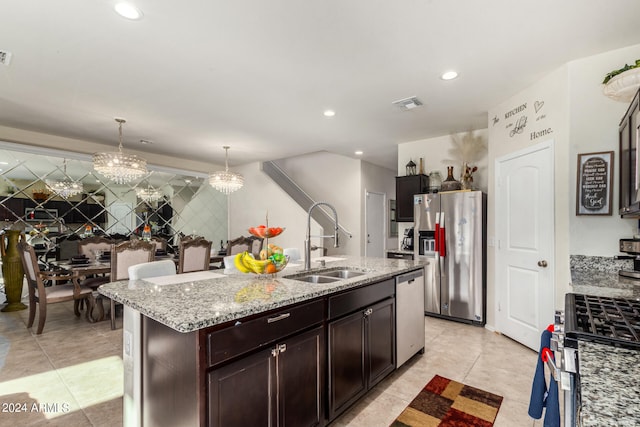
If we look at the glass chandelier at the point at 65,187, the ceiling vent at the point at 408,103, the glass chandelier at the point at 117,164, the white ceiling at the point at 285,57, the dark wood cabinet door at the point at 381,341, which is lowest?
the dark wood cabinet door at the point at 381,341

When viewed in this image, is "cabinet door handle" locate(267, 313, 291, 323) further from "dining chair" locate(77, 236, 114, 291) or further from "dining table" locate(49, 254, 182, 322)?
"dining chair" locate(77, 236, 114, 291)

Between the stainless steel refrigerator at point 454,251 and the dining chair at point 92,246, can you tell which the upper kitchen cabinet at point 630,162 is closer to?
the stainless steel refrigerator at point 454,251

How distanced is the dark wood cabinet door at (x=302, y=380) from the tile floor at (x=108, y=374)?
355 millimetres

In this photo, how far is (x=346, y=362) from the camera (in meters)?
1.97

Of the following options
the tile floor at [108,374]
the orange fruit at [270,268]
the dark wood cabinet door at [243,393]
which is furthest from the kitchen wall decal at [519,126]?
the dark wood cabinet door at [243,393]

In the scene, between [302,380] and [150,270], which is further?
[150,270]

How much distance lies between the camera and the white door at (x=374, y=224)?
6672 mm

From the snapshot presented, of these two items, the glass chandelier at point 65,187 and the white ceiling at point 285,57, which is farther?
the glass chandelier at point 65,187

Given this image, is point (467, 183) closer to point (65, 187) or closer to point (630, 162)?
point (630, 162)

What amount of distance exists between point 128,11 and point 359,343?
267 cm

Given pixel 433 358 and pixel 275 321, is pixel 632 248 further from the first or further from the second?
pixel 275 321

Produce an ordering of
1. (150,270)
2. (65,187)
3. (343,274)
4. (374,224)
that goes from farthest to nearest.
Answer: (374,224), (65,187), (343,274), (150,270)

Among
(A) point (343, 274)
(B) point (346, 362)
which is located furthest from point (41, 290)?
(B) point (346, 362)

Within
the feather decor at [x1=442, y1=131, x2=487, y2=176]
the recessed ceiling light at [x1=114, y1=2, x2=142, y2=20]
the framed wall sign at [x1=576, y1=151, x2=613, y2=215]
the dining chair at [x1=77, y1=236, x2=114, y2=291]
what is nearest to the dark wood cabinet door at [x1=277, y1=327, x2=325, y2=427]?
the recessed ceiling light at [x1=114, y1=2, x2=142, y2=20]
